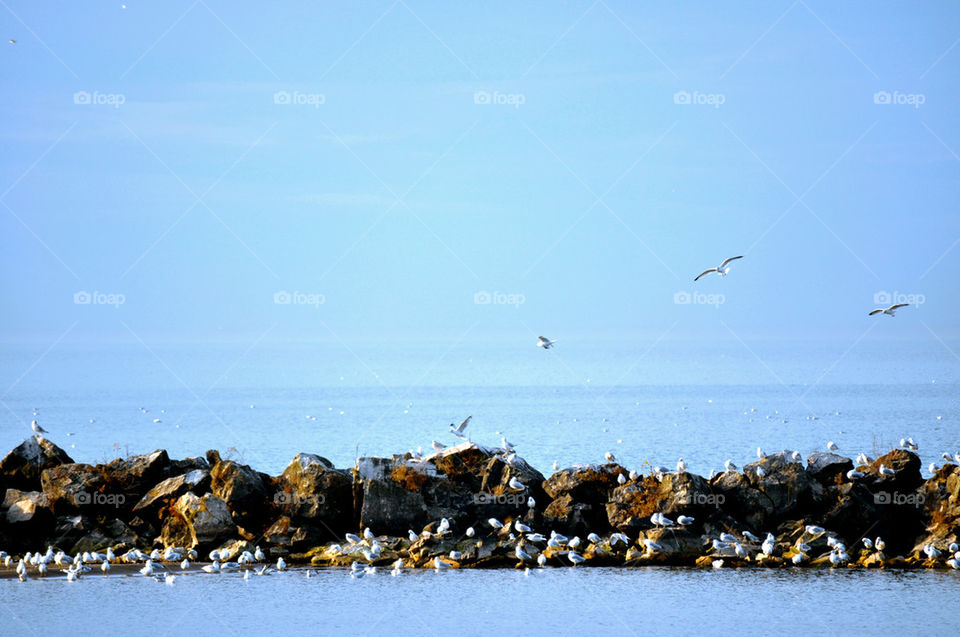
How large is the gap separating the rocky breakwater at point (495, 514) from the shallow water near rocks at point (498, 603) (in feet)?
2.11

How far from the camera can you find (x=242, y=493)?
88.6ft

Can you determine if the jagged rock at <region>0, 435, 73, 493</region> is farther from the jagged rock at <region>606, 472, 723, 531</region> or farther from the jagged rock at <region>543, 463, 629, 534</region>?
the jagged rock at <region>606, 472, 723, 531</region>

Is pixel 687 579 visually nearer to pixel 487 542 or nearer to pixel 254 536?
pixel 487 542

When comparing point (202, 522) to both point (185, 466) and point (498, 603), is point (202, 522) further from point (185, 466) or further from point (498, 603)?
point (498, 603)

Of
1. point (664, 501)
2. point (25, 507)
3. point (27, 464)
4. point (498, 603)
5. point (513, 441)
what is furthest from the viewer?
point (513, 441)

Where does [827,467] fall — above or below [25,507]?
above

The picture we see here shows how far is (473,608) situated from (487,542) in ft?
11.7

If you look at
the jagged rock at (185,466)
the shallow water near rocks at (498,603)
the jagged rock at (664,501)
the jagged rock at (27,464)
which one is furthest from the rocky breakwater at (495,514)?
the jagged rock at (27,464)

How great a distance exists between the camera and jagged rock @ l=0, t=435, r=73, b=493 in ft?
96.8

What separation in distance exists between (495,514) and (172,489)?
781 centimetres

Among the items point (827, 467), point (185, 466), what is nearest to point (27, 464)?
point (185, 466)

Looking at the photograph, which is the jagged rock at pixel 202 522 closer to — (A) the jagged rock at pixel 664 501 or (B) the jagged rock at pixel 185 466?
(B) the jagged rock at pixel 185 466

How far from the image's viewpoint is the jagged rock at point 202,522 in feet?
86.9

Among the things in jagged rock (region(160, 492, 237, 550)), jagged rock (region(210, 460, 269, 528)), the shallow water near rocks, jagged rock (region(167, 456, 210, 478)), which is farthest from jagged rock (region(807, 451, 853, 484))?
jagged rock (region(167, 456, 210, 478))
